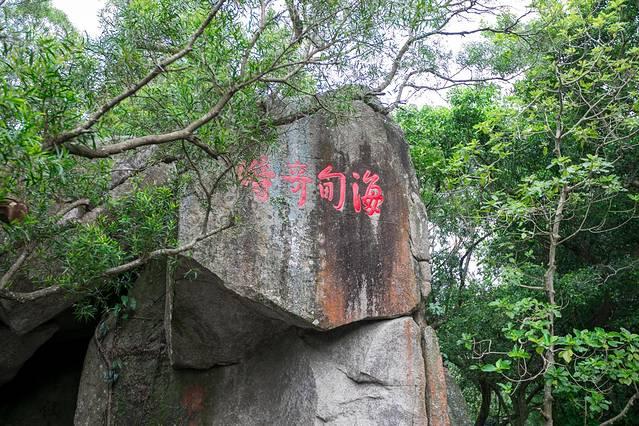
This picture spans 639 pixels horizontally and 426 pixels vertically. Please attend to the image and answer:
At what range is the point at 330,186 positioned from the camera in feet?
16.7

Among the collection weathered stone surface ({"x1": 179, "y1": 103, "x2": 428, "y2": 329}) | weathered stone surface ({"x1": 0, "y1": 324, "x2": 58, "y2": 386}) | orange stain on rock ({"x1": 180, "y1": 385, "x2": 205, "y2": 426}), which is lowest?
orange stain on rock ({"x1": 180, "y1": 385, "x2": 205, "y2": 426})

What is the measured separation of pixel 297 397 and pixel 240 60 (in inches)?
117

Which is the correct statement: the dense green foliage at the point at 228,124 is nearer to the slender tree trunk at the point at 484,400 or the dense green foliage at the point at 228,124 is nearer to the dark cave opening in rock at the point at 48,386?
the dark cave opening in rock at the point at 48,386

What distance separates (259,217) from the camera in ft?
15.7

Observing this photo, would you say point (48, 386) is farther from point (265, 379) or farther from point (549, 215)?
point (549, 215)

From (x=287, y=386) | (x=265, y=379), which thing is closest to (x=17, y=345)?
(x=265, y=379)

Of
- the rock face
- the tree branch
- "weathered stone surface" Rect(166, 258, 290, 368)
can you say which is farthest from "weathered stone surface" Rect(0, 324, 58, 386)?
the tree branch

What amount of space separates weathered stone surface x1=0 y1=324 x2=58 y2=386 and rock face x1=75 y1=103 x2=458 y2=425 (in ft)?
3.05

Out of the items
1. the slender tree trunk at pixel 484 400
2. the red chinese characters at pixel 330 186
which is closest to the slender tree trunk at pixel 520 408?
the slender tree trunk at pixel 484 400

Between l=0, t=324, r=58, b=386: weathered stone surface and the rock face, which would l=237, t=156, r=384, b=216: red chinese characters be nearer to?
the rock face

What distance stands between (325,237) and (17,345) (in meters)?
3.68

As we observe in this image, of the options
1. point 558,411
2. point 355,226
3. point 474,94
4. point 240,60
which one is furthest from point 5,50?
point 558,411

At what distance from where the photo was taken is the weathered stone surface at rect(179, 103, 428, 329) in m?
4.61

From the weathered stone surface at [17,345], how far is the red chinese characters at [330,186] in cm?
313
